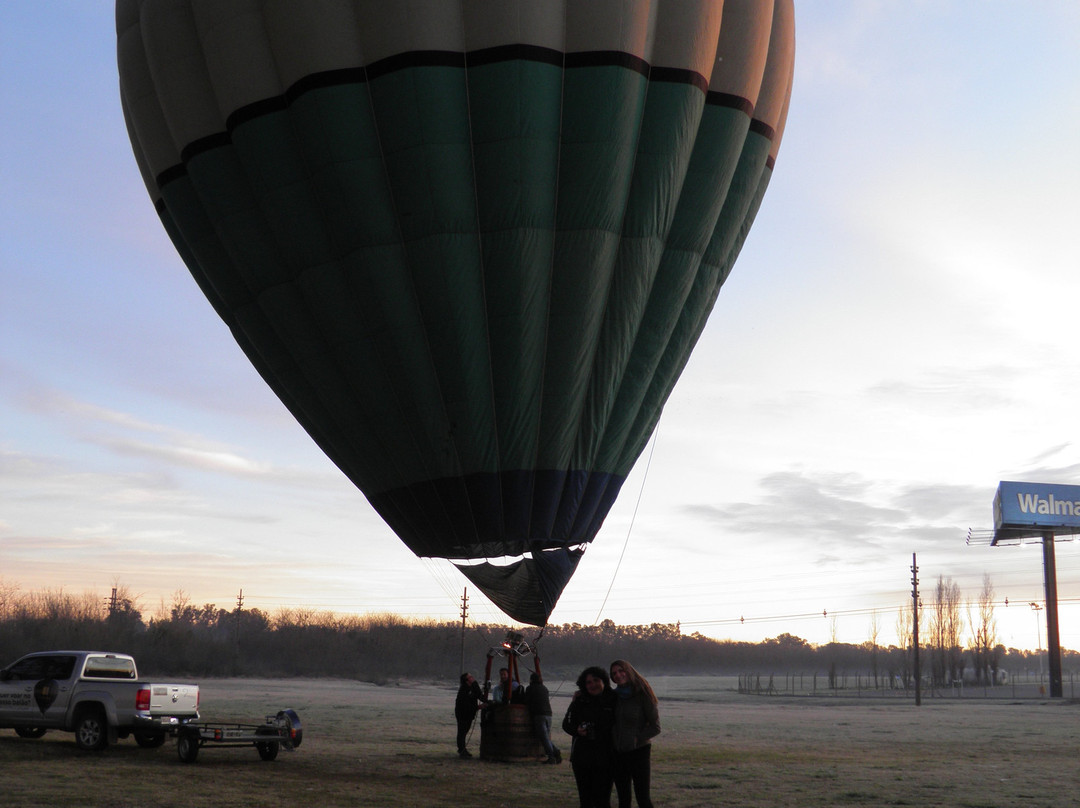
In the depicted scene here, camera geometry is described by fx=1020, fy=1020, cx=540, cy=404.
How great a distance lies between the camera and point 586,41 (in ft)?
47.3

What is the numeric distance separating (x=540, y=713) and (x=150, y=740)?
7009 millimetres

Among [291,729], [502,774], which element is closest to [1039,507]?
[502,774]

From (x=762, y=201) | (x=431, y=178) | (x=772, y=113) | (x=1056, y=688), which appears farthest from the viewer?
(x=1056, y=688)

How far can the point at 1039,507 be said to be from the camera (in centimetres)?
7012

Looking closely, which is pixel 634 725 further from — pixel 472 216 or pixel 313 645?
pixel 313 645

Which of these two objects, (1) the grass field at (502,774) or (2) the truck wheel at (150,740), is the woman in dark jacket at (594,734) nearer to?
(1) the grass field at (502,774)


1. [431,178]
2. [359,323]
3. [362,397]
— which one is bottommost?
[362,397]

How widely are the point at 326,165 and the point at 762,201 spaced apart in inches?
322

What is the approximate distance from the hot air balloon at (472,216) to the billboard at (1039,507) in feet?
204

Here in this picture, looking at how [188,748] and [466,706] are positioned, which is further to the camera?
[466,706]

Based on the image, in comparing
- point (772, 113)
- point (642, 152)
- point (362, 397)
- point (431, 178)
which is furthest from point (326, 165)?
point (772, 113)

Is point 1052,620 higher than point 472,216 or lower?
lower

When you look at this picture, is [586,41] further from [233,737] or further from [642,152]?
[233,737]

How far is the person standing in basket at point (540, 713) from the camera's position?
52.9ft
